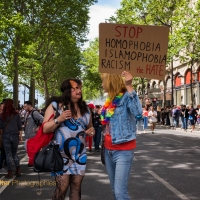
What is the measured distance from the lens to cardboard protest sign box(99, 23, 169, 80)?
14.2ft

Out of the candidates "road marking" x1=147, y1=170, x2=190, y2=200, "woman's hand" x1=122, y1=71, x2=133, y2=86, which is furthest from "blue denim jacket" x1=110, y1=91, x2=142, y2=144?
"road marking" x1=147, y1=170, x2=190, y2=200

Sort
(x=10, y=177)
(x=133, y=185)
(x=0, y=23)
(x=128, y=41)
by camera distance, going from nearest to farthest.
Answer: (x=128, y=41) → (x=133, y=185) → (x=10, y=177) → (x=0, y=23)

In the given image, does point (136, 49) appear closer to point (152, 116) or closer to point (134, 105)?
point (134, 105)

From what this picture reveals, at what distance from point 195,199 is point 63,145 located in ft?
9.35

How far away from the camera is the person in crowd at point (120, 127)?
3963 millimetres

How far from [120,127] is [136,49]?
3.15 ft

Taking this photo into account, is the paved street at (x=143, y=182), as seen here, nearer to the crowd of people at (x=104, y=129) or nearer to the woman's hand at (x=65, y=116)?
the crowd of people at (x=104, y=129)

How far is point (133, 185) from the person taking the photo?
23.4ft

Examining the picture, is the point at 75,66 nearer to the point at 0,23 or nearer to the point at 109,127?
the point at 0,23

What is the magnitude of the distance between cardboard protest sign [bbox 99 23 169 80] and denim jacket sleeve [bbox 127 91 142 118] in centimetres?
36

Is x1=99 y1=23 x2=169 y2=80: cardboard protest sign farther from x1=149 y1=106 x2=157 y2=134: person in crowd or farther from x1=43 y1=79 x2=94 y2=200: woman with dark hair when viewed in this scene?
x1=149 y1=106 x2=157 y2=134: person in crowd

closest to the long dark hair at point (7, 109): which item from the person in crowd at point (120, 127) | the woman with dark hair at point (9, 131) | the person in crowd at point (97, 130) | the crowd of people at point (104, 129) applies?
the woman with dark hair at point (9, 131)

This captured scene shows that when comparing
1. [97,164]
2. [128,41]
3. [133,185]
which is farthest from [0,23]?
[128,41]

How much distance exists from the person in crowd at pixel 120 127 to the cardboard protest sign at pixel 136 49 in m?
0.20
